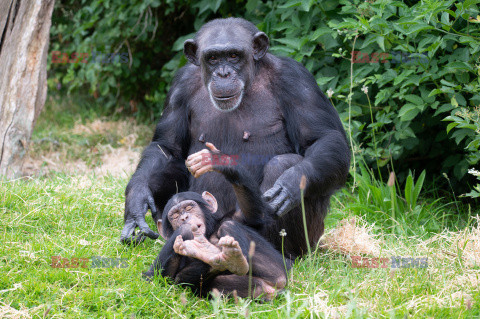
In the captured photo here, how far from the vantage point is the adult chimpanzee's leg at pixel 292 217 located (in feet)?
13.3

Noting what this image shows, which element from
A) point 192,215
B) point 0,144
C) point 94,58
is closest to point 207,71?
point 192,215

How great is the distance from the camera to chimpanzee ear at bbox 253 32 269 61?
14.4 feet

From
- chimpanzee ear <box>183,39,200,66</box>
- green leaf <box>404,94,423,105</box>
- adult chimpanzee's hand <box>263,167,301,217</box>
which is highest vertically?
chimpanzee ear <box>183,39,200,66</box>

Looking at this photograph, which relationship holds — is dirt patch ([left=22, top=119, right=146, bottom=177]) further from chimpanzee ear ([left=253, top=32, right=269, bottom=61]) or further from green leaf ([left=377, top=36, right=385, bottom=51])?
green leaf ([left=377, top=36, right=385, bottom=51])

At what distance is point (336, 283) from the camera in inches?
143

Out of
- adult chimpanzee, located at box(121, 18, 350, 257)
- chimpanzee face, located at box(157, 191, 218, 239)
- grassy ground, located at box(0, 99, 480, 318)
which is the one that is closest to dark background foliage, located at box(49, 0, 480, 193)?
grassy ground, located at box(0, 99, 480, 318)

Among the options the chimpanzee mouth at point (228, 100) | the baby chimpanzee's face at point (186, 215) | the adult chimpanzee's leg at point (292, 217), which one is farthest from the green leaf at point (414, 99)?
the baby chimpanzee's face at point (186, 215)

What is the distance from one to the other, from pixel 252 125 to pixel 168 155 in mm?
771

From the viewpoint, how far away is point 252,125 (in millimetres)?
4312

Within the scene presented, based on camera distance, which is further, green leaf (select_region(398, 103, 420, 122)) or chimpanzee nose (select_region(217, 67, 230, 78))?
green leaf (select_region(398, 103, 420, 122))

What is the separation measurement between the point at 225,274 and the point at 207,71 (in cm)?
149

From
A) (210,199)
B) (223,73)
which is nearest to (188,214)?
(210,199)

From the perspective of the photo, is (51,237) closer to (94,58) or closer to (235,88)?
(235,88)

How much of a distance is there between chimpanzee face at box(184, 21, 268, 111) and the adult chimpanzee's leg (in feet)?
1.74
